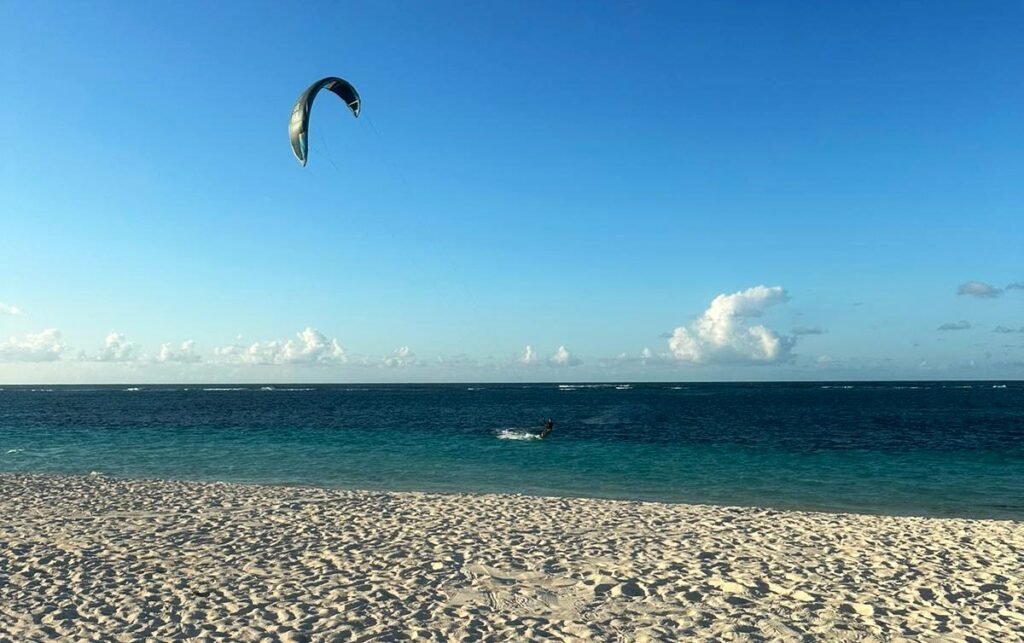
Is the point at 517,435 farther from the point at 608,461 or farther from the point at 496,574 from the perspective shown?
the point at 496,574

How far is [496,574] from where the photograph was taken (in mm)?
9500

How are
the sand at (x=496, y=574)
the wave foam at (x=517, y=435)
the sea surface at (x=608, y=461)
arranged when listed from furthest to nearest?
the wave foam at (x=517, y=435) → the sea surface at (x=608, y=461) → the sand at (x=496, y=574)

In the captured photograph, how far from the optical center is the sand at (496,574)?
753cm

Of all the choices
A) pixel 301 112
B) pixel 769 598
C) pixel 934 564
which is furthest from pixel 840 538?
pixel 301 112

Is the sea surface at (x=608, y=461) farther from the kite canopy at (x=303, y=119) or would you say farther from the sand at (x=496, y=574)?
the kite canopy at (x=303, y=119)

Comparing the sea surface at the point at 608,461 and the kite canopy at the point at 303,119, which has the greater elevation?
the kite canopy at the point at 303,119

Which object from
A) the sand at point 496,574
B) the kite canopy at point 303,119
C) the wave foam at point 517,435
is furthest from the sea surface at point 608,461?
the kite canopy at point 303,119

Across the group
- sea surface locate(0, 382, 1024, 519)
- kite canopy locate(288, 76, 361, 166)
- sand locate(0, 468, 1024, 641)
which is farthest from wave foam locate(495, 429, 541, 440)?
kite canopy locate(288, 76, 361, 166)

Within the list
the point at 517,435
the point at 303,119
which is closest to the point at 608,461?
the point at 517,435

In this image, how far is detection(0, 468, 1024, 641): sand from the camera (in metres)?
7.53

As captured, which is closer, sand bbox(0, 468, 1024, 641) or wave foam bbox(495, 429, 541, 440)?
sand bbox(0, 468, 1024, 641)

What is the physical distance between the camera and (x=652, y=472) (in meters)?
23.8

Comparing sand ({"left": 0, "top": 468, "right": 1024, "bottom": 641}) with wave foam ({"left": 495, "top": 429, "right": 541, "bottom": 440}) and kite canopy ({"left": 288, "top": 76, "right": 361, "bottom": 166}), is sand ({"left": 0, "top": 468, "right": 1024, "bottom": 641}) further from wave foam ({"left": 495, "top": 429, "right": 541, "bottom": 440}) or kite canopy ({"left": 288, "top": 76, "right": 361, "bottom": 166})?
wave foam ({"left": 495, "top": 429, "right": 541, "bottom": 440})

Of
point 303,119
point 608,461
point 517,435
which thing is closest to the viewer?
point 303,119
